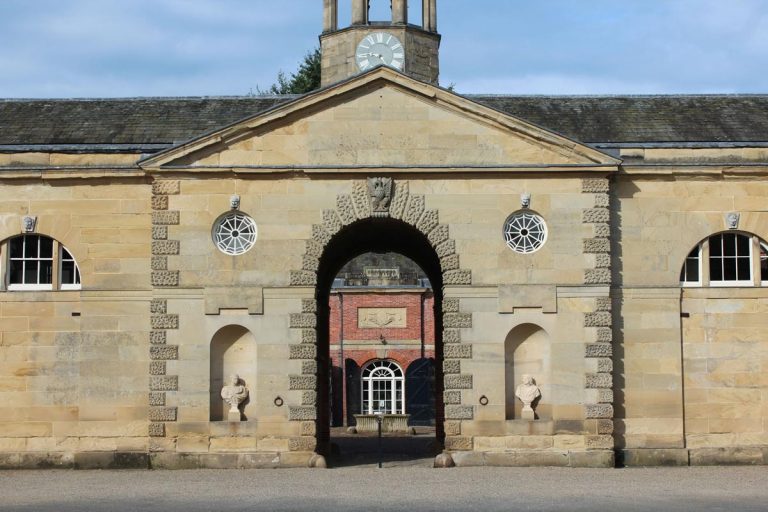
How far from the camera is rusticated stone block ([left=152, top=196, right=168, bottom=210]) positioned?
82.8 feet

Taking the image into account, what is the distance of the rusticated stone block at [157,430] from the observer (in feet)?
81.0

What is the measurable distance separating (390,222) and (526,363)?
3696 millimetres

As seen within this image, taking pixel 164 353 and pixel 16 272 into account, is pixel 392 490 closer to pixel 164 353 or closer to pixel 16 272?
pixel 164 353

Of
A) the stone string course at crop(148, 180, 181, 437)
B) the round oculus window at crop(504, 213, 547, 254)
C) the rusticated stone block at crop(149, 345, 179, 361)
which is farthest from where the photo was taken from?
the round oculus window at crop(504, 213, 547, 254)

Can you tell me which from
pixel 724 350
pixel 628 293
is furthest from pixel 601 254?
pixel 724 350

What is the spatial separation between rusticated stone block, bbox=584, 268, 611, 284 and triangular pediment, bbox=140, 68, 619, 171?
191 centimetres

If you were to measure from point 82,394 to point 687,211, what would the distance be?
38.4 ft

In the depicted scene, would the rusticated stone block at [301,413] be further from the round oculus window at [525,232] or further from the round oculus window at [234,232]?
the round oculus window at [525,232]

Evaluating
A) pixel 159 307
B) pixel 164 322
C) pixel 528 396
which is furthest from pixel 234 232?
pixel 528 396

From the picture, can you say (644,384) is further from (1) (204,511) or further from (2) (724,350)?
(1) (204,511)

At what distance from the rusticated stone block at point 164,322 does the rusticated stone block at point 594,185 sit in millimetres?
7819

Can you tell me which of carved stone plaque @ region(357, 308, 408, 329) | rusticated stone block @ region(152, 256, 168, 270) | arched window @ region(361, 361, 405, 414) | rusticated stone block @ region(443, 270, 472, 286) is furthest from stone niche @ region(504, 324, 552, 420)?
carved stone plaque @ region(357, 308, 408, 329)

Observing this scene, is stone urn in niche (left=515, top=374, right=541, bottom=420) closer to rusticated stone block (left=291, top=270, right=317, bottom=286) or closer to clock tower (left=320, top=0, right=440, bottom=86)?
rusticated stone block (left=291, top=270, right=317, bottom=286)

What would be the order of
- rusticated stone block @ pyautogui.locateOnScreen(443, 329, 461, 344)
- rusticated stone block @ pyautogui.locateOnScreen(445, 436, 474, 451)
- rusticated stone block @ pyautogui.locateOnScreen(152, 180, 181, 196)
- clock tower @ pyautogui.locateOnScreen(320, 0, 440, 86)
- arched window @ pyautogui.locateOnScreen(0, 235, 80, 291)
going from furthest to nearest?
clock tower @ pyautogui.locateOnScreen(320, 0, 440, 86) → arched window @ pyautogui.locateOnScreen(0, 235, 80, 291) → rusticated stone block @ pyautogui.locateOnScreen(152, 180, 181, 196) → rusticated stone block @ pyautogui.locateOnScreen(443, 329, 461, 344) → rusticated stone block @ pyautogui.locateOnScreen(445, 436, 474, 451)
